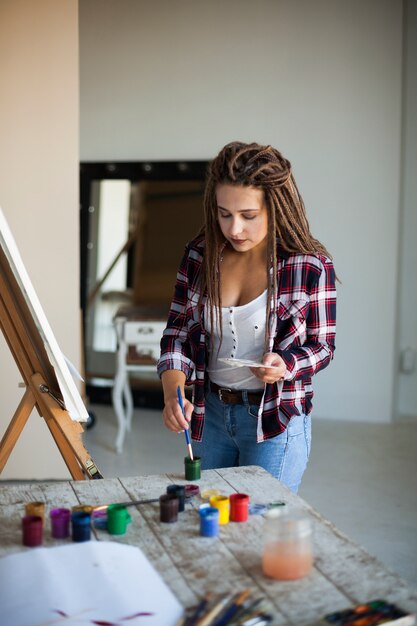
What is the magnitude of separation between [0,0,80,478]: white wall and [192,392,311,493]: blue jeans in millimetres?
2009

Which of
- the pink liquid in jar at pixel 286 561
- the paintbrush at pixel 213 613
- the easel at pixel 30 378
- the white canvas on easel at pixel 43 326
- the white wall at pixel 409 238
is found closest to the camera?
the paintbrush at pixel 213 613

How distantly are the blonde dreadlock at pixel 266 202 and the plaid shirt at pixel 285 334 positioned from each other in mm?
32

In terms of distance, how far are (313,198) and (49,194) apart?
2101 mm

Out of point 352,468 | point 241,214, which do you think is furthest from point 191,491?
point 352,468

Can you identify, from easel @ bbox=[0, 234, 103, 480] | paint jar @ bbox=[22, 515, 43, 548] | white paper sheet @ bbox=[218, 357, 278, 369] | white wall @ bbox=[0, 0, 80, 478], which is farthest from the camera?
white wall @ bbox=[0, 0, 80, 478]

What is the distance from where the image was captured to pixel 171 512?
150 cm

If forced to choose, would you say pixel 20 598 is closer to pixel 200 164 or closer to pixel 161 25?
pixel 200 164

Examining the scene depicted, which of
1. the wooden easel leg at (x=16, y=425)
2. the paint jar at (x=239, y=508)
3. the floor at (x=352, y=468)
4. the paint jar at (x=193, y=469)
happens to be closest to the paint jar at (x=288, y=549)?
the paint jar at (x=239, y=508)

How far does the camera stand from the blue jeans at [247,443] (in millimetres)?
1914

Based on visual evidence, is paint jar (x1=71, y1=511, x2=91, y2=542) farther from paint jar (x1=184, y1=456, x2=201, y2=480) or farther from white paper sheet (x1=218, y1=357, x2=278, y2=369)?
white paper sheet (x1=218, y1=357, x2=278, y2=369)

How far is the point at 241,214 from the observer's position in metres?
1.86

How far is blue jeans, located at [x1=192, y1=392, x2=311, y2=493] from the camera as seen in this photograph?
75.4 inches

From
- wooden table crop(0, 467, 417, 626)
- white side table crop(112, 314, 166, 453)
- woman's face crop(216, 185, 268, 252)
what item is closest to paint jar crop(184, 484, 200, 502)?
wooden table crop(0, 467, 417, 626)

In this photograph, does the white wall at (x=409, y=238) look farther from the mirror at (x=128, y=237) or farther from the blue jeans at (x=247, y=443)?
the blue jeans at (x=247, y=443)
